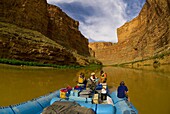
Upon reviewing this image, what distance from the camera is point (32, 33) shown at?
131 ft

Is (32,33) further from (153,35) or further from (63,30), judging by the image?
(153,35)

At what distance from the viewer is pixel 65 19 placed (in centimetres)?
7588

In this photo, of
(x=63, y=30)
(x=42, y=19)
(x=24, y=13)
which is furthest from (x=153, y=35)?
(x=24, y=13)

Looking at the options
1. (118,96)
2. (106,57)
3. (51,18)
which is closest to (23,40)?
(118,96)

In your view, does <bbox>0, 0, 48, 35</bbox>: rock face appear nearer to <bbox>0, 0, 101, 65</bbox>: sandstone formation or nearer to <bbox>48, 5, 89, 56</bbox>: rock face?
<bbox>0, 0, 101, 65</bbox>: sandstone formation

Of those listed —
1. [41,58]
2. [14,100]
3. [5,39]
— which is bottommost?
[14,100]

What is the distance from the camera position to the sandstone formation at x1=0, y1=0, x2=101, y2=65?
30.8m

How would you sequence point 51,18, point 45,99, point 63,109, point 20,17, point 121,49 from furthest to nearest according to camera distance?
point 121,49 < point 51,18 < point 20,17 < point 45,99 < point 63,109

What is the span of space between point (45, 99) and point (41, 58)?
27865 mm

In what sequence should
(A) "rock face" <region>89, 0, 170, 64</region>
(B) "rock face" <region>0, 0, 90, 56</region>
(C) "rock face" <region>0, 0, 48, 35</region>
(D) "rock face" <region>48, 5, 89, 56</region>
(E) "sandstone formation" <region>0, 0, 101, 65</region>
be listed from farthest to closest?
(A) "rock face" <region>89, 0, 170, 64</region> → (D) "rock face" <region>48, 5, 89, 56</region> → (B) "rock face" <region>0, 0, 90, 56</region> → (C) "rock face" <region>0, 0, 48, 35</region> → (E) "sandstone formation" <region>0, 0, 101, 65</region>

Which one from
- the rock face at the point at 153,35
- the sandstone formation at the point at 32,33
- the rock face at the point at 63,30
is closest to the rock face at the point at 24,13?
the sandstone formation at the point at 32,33

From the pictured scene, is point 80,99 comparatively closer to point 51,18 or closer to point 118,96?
point 118,96

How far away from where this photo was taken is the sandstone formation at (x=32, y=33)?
101 feet

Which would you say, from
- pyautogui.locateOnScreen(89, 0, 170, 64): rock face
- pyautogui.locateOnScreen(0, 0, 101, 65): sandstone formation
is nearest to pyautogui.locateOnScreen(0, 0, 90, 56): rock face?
pyautogui.locateOnScreen(0, 0, 101, 65): sandstone formation
